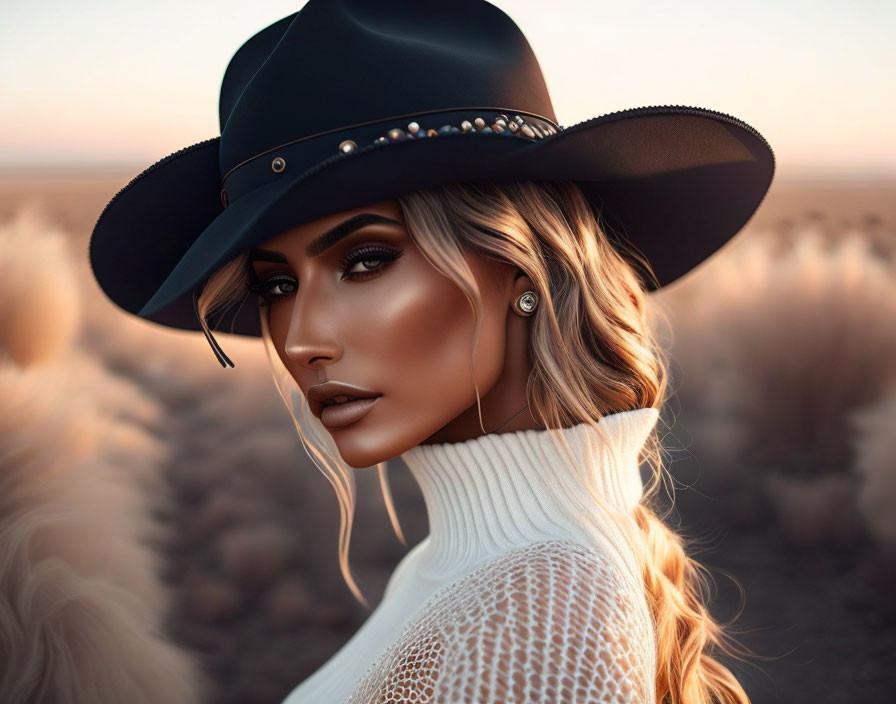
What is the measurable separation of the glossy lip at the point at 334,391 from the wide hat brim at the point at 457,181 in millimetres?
223

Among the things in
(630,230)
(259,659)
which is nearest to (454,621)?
(630,230)

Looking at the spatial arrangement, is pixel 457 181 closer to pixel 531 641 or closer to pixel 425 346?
pixel 425 346

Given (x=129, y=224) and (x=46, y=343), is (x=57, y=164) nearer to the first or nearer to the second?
(x=46, y=343)

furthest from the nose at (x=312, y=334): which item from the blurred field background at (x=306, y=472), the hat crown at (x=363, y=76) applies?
the blurred field background at (x=306, y=472)

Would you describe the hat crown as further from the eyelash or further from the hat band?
the eyelash

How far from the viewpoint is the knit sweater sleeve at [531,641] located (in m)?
0.89

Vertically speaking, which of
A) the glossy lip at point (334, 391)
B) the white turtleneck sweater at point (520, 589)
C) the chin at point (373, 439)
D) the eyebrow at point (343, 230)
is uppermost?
the eyebrow at point (343, 230)

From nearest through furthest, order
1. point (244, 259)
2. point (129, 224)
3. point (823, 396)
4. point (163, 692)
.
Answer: point (244, 259), point (129, 224), point (163, 692), point (823, 396)

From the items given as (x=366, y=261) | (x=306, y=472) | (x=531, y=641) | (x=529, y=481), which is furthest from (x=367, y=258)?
(x=306, y=472)

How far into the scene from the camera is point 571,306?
116cm

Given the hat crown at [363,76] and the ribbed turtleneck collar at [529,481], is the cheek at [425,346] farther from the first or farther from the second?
the hat crown at [363,76]

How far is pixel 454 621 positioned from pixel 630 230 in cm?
80

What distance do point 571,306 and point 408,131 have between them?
1.14 ft

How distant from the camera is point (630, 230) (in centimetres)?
143
